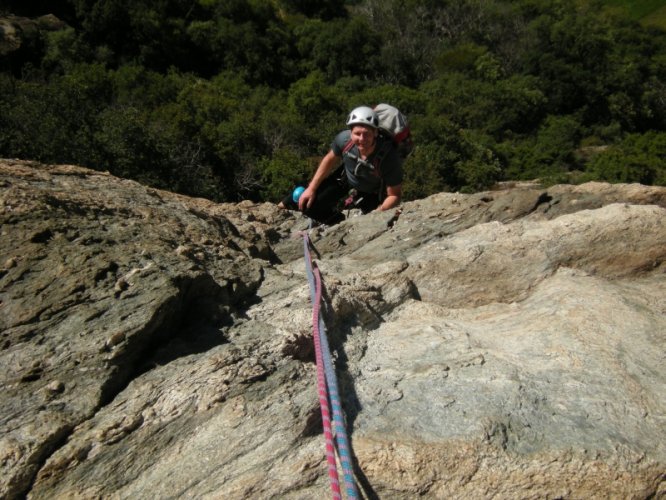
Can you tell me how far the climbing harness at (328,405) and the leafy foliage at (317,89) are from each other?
1456 centimetres

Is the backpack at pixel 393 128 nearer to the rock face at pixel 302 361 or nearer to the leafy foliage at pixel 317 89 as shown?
the rock face at pixel 302 361

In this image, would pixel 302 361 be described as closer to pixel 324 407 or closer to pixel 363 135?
pixel 324 407

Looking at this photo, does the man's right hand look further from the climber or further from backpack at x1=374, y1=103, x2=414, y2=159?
backpack at x1=374, y1=103, x2=414, y2=159

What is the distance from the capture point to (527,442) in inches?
110

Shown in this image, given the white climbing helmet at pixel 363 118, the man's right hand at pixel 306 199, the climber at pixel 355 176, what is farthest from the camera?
the man's right hand at pixel 306 199

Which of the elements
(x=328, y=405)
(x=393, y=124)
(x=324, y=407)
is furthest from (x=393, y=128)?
(x=324, y=407)

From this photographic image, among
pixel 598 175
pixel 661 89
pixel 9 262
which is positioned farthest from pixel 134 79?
pixel 661 89

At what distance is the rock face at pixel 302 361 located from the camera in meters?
2.58

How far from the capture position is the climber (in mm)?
5043

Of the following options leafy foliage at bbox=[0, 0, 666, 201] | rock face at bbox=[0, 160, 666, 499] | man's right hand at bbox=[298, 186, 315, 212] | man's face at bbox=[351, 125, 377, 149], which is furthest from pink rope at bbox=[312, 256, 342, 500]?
leafy foliage at bbox=[0, 0, 666, 201]

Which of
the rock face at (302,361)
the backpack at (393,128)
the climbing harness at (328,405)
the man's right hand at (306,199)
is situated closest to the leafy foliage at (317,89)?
the man's right hand at (306,199)

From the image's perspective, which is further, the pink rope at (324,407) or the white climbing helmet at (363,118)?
the white climbing helmet at (363,118)

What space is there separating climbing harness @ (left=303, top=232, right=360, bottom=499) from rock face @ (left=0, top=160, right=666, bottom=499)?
14cm

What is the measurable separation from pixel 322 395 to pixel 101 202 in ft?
8.25
